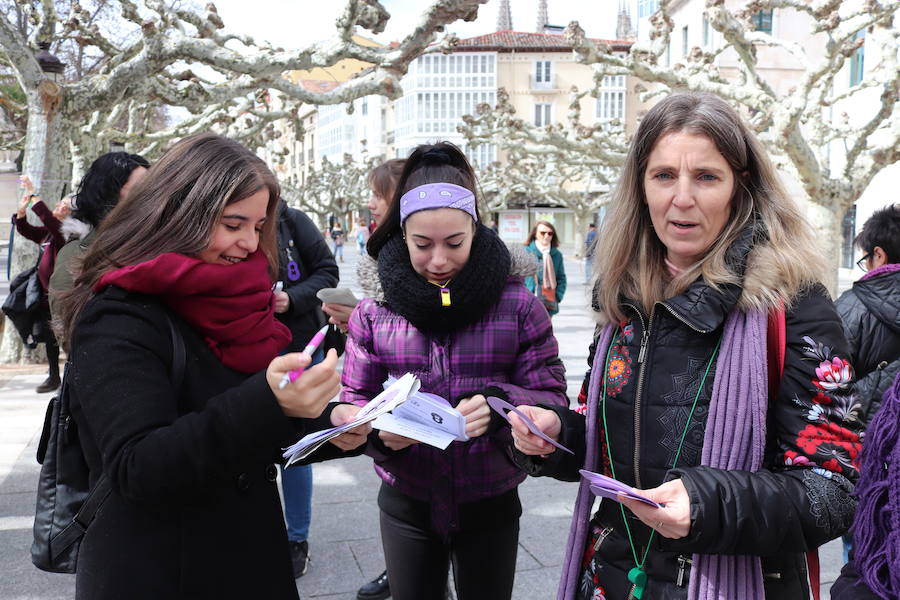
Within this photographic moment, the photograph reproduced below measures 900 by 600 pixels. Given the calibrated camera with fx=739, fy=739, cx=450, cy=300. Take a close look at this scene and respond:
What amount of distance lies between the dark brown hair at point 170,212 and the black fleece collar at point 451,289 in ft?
2.37

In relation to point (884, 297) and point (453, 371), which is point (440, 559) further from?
point (884, 297)

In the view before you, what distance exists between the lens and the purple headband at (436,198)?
2374 millimetres

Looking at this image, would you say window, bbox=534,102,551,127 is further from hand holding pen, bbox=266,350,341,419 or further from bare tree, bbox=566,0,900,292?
hand holding pen, bbox=266,350,341,419

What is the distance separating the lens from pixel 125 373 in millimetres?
1497

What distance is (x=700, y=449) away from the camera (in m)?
1.63

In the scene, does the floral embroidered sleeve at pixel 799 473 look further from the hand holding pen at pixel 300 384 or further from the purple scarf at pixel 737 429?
the hand holding pen at pixel 300 384

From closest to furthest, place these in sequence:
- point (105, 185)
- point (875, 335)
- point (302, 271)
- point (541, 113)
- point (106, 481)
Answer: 1. point (106, 481)
2. point (105, 185)
3. point (875, 335)
4. point (302, 271)
5. point (541, 113)

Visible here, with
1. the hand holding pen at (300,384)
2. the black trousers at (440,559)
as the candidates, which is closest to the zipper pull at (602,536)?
the black trousers at (440,559)

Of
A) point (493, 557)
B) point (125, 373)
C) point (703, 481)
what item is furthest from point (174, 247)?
point (493, 557)

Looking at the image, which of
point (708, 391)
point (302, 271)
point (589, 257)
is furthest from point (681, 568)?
point (589, 257)

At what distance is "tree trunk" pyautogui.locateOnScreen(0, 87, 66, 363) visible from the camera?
8.81 meters

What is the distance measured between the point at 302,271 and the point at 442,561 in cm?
202

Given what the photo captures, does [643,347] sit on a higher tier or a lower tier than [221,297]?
lower

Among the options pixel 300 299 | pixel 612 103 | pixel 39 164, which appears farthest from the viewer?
pixel 612 103
